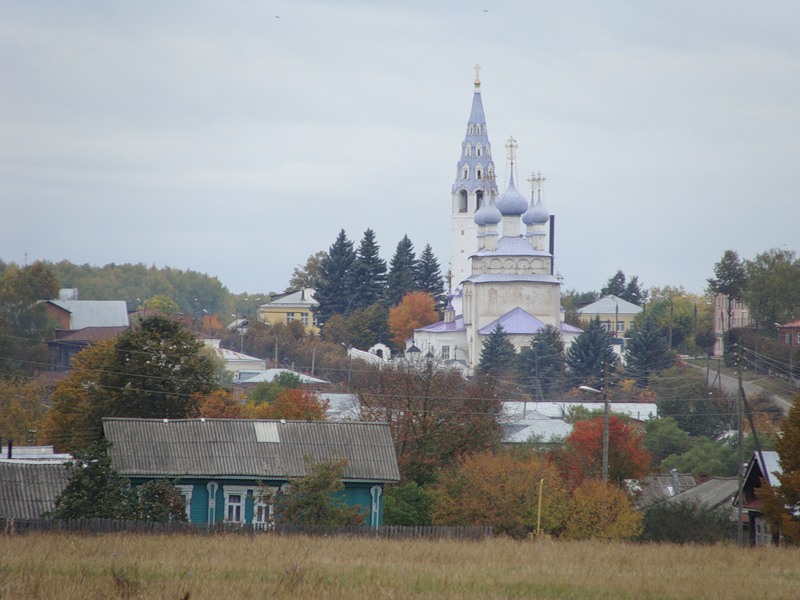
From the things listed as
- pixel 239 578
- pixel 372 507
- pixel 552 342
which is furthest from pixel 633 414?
pixel 239 578

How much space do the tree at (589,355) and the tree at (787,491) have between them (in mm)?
64106

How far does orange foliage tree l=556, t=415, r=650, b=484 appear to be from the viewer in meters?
37.6

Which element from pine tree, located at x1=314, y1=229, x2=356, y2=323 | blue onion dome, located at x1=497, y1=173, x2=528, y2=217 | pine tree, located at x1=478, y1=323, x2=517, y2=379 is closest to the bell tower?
pine tree, located at x1=314, y1=229, x2=356, y2=323

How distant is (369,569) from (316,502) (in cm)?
892

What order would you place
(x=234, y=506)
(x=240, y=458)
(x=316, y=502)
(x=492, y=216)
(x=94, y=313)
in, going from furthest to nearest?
(x=492, y=216), (x=94, y=313), (x=234, y=506), (x=240, y=458), (x=316, y=502)

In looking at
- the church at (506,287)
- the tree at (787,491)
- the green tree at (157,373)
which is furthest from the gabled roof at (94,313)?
the tree at (787,491)

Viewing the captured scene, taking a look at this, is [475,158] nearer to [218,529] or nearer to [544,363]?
[544,363]

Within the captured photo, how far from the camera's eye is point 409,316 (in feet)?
388

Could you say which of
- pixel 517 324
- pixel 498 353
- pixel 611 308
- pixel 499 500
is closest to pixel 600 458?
pixel 499 500

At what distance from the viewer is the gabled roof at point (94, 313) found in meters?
103

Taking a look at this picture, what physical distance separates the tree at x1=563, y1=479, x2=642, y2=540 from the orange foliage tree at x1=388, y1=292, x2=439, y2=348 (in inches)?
3392

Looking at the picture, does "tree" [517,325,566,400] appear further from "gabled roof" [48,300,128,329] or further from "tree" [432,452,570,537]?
"tree" [432,452,570,537]

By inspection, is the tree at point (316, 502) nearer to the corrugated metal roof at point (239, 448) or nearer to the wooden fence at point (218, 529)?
the corrugated metal roof at point (239, 448)

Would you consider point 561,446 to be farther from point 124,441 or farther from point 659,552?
point 659,552
